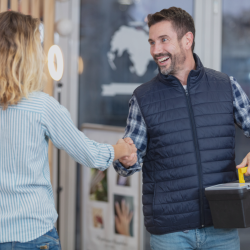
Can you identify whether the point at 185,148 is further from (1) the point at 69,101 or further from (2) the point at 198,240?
(1) the point at 69,101

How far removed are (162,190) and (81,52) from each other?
2039mm

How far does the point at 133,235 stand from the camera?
307 centimetres

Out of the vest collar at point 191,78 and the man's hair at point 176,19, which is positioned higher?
Result: the man's hair at point 176,19

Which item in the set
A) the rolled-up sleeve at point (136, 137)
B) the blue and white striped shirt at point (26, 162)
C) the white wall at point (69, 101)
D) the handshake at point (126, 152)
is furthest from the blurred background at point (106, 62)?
the blue and white striped shirt at point (26, 162)

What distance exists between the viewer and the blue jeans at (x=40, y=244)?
1.35 m

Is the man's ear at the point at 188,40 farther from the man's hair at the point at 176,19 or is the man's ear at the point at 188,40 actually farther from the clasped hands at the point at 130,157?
the clasped hands at the point at 130,157

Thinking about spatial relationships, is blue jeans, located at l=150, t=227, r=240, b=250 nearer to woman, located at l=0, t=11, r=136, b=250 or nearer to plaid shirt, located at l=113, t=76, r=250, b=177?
plaid shirt, located at l=113, t=76, r=250, b=177

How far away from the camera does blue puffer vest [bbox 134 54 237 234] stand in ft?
5.82

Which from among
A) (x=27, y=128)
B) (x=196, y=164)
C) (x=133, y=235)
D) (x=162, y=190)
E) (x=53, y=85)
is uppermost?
(x=53, y=85)

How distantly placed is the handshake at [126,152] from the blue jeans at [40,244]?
449 mm

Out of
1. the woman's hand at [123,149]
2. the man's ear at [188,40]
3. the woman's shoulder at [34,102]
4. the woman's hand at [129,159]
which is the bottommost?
the woman's hand at [129,159]

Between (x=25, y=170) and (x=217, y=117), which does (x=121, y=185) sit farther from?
(x=25, y=170)

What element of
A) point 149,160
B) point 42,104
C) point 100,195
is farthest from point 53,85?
point 42,104

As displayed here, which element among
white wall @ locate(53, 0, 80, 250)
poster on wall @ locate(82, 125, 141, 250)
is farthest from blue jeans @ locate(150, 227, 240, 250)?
white wall @ locate(53, 0, 80, 250)
